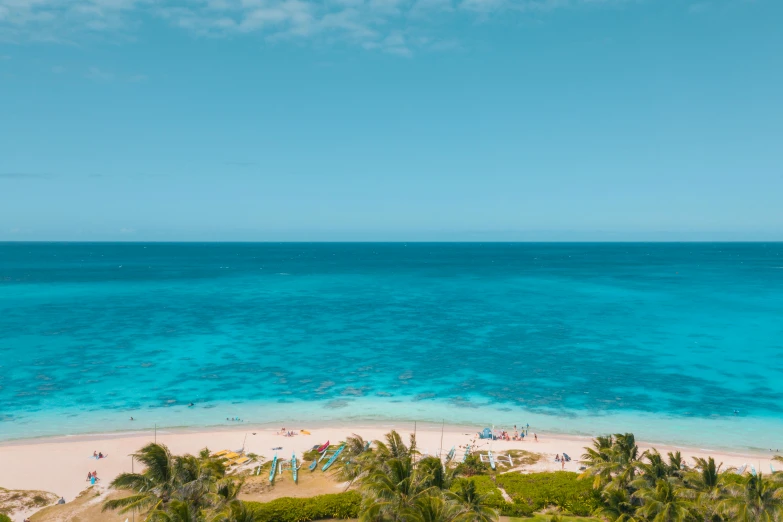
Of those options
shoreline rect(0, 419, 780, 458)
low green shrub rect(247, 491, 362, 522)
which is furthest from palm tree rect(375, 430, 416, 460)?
shoreline rect(0, 419, 780, 458)

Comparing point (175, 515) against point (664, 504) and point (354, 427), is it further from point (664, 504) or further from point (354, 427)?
point (354, 427)

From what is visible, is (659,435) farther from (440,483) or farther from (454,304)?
(454,304)

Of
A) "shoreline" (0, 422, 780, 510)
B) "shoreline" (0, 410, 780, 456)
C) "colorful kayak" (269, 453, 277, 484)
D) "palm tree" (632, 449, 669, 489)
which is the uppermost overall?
"palm tree" (632, 449, 669, 489)

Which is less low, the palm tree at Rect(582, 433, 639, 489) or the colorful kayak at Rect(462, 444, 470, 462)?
the palm tree at Rect(582, 433, 639, 489)

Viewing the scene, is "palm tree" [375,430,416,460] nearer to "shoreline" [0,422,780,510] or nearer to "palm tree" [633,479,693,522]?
"palm tree" [633,479,693,522]

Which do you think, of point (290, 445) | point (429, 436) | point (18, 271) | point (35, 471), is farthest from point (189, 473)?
point (18, 271)

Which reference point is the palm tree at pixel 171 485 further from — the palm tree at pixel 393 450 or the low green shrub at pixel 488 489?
the low green shrub at pixel 488 489

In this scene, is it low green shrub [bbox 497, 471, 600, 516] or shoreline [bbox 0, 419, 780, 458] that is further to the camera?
shoreline [bbox 0, 419, 780, 458]
